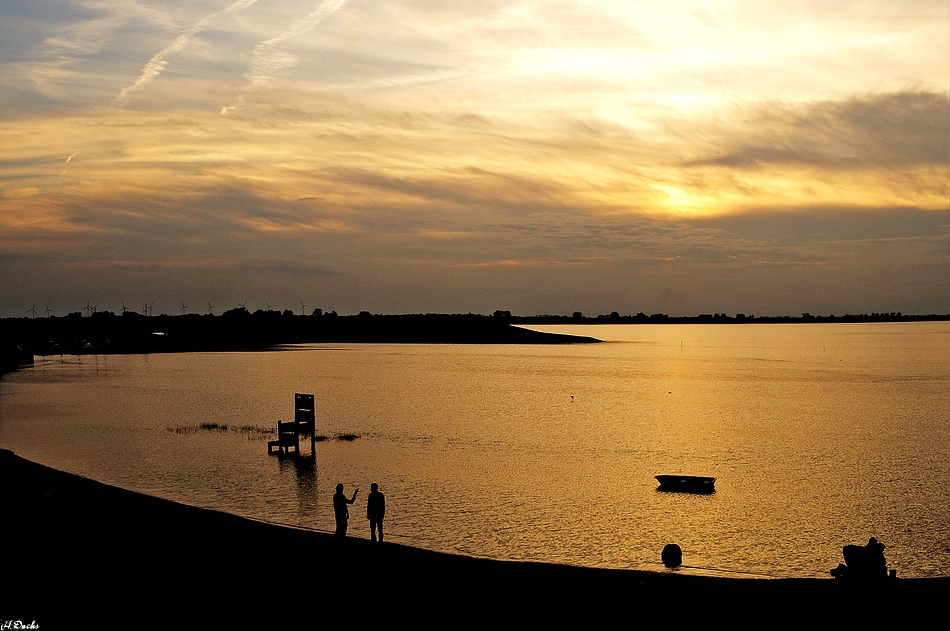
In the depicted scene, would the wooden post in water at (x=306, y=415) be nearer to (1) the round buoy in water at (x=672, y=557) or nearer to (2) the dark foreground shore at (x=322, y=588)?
(2) the dark foreground shore at (x=322, y=588)

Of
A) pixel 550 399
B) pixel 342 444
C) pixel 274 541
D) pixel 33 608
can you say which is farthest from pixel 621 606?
pixel 550 399

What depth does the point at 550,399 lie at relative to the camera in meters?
90.0

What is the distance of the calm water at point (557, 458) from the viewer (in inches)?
1265

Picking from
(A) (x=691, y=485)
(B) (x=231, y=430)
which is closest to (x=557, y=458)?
(A) (x=691, y=485)

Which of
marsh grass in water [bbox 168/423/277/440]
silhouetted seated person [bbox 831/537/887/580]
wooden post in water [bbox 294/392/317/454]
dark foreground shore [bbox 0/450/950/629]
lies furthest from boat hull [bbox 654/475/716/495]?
marsh grass in water [bbox 168/423/277/440]

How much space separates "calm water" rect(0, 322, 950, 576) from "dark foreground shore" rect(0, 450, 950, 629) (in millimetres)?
2964

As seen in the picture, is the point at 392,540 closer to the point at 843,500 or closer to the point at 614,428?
the point at 843,500

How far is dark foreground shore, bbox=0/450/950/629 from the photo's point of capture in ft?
58.2

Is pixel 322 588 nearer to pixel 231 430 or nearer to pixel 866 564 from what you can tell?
pixel 866 564

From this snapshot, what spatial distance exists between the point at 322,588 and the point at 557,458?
33.7 meters

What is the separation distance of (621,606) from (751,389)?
307 feet

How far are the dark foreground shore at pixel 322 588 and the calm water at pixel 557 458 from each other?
2964 mm

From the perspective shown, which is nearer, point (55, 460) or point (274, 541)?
point (274, 541)

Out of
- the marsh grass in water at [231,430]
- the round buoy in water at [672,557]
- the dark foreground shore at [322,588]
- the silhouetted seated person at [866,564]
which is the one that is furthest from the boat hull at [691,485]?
the marsh grass in water at [231,430]
